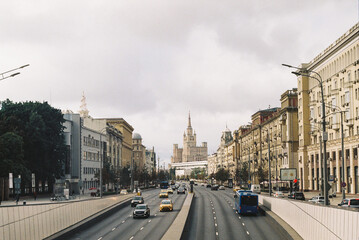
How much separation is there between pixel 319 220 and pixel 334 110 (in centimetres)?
5858

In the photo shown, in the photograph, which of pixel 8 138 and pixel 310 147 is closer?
pixel 8 138

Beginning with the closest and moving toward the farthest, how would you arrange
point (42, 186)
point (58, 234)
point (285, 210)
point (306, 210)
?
1. point (306, 210)
2. point (58, 234)
3. point (285, 210)
4. point (42, 186)

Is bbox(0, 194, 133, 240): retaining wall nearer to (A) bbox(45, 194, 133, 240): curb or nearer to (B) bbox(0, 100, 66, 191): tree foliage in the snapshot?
(A) bbox(45, 194, 133, 240): curb

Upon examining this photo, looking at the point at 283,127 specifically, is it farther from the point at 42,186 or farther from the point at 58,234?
the point at 58,234

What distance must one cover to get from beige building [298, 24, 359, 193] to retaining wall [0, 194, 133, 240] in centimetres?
3529

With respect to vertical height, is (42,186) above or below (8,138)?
below

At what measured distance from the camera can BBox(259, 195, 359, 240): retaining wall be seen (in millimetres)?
18719

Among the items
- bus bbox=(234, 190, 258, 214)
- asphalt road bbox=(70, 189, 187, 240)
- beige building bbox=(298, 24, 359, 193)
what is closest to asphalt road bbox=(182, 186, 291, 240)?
bus bbox=(234, 190, 258, 214)

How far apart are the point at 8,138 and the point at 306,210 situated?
180ft

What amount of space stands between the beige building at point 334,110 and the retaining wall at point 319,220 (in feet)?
83.2

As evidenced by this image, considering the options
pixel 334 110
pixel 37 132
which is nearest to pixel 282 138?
pixel 334 110

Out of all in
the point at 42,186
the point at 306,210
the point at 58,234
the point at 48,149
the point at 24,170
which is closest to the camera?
the point at 306,210

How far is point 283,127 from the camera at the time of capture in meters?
115

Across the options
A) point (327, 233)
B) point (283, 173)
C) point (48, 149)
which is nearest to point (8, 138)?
point (48, 149)
